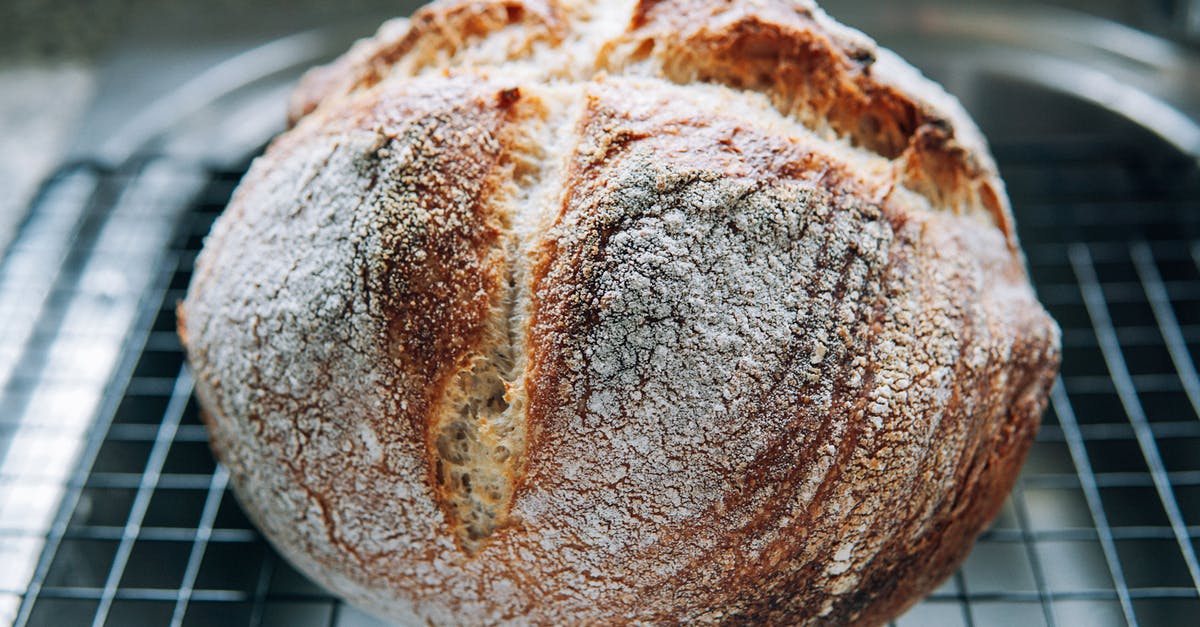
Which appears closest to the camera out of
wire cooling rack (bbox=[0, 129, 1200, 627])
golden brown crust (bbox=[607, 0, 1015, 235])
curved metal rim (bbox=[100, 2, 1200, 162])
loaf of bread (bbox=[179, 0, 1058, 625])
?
loaf of bread (bbox=[179, 0, 1058, 625])

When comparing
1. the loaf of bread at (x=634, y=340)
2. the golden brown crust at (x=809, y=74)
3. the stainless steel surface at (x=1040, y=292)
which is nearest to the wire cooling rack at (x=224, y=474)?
the stainless steel surface at (x=1040, y=292)

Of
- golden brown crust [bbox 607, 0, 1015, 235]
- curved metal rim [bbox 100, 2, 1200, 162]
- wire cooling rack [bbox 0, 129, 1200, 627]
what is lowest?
wire cooling rack [bbox 0, 129, 1200, 627]

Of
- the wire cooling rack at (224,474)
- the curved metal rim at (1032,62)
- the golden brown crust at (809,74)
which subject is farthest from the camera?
the curved metal rim at (1032,62)

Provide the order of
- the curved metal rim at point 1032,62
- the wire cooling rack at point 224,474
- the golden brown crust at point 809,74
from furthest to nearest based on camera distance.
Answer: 1. the curved metal rim at point 1032,62
2. the wire cooling rack at point 224,474
3. the golden brown crust at point 809,74

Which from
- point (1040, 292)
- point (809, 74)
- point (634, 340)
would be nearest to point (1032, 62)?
point (1040, 292)

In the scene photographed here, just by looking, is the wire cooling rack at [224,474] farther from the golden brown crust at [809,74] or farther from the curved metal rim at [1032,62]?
the golden brown crust at [809,74]

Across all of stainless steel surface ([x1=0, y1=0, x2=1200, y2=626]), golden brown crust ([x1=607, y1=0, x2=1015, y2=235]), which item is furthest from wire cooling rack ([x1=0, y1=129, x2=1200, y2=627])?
golden brown crust ([x1=607, y1=0, x2=1015, y2=235])

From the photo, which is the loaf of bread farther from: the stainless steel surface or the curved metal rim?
the curved metal rim
